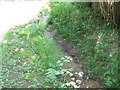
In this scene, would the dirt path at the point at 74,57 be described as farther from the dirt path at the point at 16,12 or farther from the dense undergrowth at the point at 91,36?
the dirt path at the point at 16,12

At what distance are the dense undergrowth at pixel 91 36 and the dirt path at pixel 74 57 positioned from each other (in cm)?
11

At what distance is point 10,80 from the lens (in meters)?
3.60

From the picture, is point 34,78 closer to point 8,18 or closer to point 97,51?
point 97,51

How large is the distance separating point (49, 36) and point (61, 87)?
7.71 feet

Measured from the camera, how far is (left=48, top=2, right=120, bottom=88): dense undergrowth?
338 cm

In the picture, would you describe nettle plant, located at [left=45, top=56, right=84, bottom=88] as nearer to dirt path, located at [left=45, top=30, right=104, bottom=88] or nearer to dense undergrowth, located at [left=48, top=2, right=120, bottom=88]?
dirt path, located at [left=45, top=30, right=104, bottom=88]

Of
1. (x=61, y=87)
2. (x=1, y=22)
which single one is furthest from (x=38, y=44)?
(x=1, y=22)

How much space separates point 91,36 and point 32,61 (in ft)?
5.43

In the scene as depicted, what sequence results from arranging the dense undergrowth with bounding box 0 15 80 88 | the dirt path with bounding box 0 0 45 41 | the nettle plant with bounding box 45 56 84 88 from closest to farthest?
the nettle plant with bounding box 45 56 84 88 < the dense undergrowth with bounding box 0 15 80 88 < the dirt path with bounding box 0 0 45 41

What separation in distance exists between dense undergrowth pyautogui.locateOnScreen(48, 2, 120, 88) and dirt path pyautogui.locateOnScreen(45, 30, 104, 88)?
109mm

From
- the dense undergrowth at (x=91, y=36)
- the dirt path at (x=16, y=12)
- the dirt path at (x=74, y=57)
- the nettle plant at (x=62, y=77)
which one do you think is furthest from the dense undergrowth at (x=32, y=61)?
the dirt path at (x=16, y=12)

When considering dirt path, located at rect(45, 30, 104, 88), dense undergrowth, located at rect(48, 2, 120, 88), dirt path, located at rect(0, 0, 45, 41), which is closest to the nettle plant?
dirt path, located at rect(45, 30, 104, 88)

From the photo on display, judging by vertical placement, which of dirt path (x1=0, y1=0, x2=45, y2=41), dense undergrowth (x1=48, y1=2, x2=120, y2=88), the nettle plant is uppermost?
dirt path (x1=0, y1=0, x2=45, y2=41)

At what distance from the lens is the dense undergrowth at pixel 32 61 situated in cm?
346
